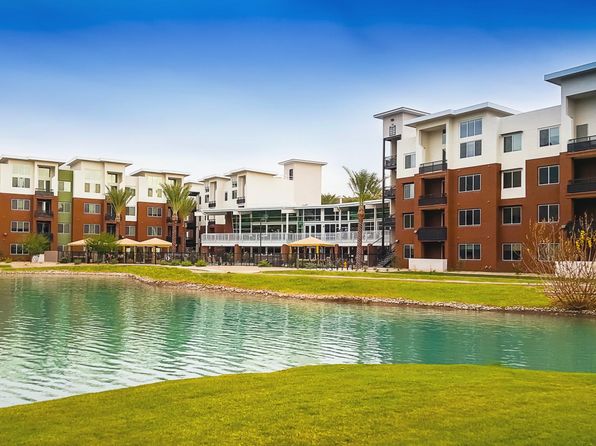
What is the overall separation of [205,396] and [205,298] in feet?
86.2

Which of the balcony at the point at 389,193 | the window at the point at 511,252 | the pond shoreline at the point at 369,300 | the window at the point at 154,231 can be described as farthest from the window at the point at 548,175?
the window at the point at 154,231

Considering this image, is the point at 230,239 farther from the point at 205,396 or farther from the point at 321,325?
the point at 205,396

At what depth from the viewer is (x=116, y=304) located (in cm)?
3166

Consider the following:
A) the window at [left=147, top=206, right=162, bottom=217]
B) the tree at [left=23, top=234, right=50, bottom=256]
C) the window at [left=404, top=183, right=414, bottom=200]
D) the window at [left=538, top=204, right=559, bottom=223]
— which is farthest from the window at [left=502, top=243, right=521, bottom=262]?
the window at [left=147, top=206, right=162, bottom=217]

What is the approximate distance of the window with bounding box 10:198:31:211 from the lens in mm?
77750

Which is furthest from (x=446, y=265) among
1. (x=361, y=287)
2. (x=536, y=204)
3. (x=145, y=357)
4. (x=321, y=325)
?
(x=145, y=357)

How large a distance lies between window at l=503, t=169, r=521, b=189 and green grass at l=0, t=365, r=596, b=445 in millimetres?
38607

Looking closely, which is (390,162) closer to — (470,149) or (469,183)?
(470,149)

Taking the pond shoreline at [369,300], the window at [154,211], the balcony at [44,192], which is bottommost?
the pond shoreline at [369,300]

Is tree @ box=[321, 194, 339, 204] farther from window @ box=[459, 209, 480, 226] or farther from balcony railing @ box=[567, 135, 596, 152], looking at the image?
balcony railing @ box=[567, 135, 596, 152]

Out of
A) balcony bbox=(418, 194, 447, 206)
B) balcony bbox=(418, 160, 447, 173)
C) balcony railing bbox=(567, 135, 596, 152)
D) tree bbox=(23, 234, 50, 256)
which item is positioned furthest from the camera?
tree bbox=(23, 234, 50, 256)

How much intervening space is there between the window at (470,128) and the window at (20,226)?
57726 mm

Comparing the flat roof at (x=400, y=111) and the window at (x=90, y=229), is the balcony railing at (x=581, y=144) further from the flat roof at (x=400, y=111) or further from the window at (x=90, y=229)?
the window at (x=90, y=229)

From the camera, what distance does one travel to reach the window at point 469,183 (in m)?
49.8
